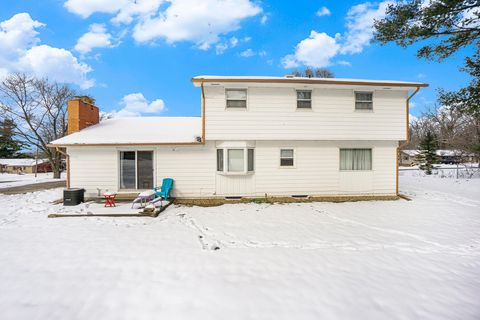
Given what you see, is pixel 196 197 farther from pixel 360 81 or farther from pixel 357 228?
pixel 360 81

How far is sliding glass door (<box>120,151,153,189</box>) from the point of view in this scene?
1092 cm

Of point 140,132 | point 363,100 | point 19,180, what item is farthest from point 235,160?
point 19,180

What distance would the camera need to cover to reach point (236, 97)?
1065 centimetres

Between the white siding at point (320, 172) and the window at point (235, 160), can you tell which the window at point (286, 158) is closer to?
the white siding at point (320, 172)

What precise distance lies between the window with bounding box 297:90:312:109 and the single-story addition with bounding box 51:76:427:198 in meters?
0.05

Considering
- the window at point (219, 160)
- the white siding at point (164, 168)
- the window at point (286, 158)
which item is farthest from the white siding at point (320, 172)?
the white siding at point (164, 168)

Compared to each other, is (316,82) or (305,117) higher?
(316,82)

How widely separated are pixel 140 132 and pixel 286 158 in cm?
787

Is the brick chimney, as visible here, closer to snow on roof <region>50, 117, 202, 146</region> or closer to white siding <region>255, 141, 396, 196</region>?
snow on roof <region>50, 117, 202, 146</region>

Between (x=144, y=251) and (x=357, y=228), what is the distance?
242 inches

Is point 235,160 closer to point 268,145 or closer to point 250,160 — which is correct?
point 250,160

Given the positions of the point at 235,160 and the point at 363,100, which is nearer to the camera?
the point at 235,160

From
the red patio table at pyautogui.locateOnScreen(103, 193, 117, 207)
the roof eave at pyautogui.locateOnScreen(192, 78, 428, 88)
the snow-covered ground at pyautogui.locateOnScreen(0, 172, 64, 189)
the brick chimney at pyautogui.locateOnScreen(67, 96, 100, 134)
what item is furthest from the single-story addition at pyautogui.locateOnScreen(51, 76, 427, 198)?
the snow-covered ground at pyautogui.locateOnScreen(0, 172, 64, 189)

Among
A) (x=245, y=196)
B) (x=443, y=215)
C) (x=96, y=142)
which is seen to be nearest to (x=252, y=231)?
(x=245, y=196)
